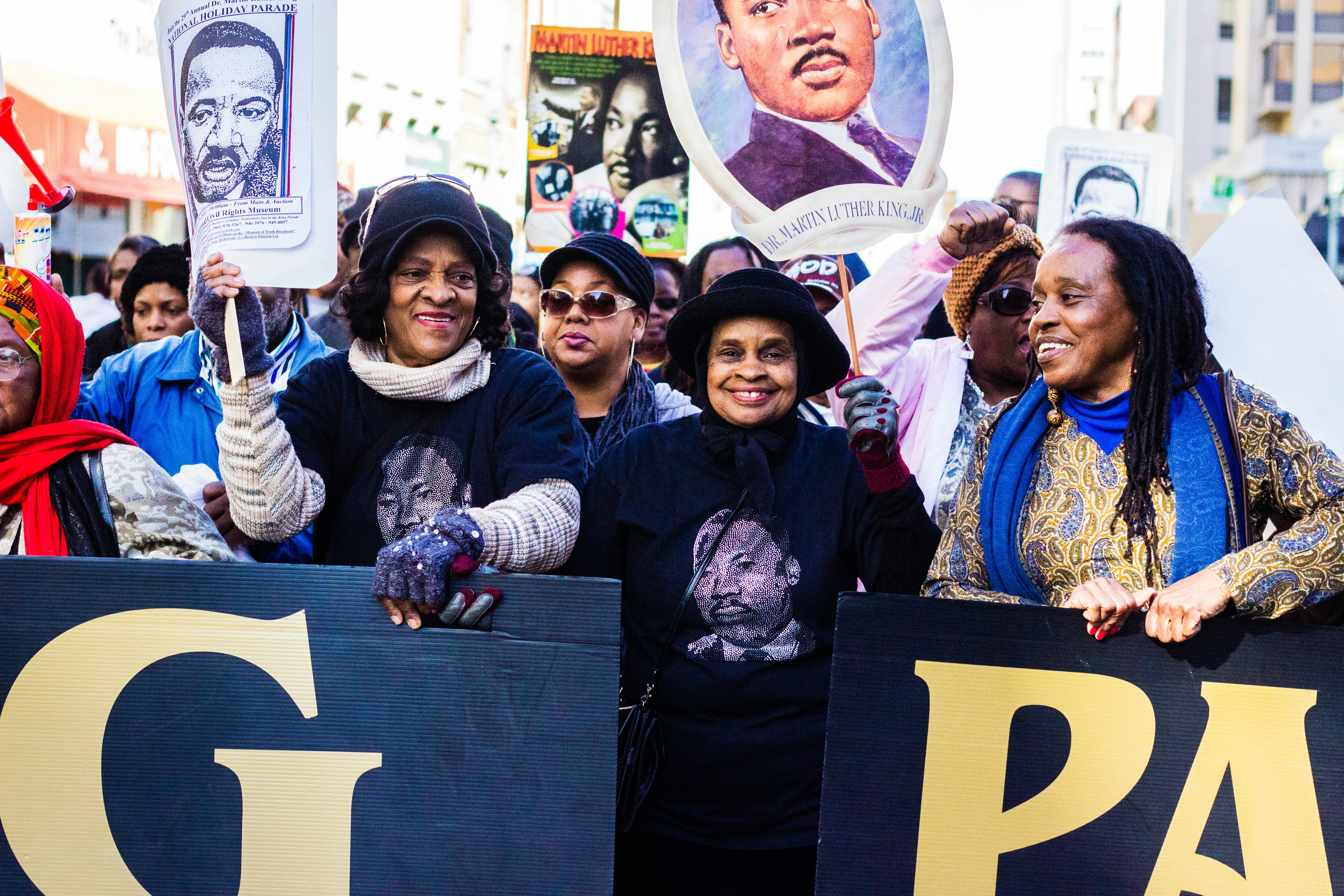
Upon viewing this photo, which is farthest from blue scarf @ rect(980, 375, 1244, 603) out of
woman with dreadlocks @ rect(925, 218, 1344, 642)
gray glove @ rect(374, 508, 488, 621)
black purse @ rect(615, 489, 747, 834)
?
gray glove @ rect(374, 508, 488, 621)

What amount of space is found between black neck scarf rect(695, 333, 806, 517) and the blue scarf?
17.2 inches

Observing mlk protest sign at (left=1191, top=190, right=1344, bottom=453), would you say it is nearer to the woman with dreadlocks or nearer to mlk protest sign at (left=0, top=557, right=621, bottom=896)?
the woman with dreadlocks

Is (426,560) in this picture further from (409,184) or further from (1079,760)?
(1079,760)

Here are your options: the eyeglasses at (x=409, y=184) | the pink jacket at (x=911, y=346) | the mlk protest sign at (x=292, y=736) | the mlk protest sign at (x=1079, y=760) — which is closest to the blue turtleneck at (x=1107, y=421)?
the mlk protest sign at (x=1079, y=760)

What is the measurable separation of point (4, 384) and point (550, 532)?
45.3 inches

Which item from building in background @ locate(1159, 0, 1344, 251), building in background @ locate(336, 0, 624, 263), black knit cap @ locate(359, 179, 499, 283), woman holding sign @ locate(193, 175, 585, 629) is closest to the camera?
woman holding sign @ locate(193, 175, 585, 629)

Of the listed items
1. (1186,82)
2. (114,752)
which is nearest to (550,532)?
(114,752)

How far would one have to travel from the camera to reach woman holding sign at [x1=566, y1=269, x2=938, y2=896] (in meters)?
2.42

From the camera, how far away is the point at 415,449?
252 cm

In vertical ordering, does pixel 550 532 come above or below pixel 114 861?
above

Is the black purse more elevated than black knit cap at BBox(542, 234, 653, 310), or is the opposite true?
black knit cap at BBox(542, 234, 653, 310)

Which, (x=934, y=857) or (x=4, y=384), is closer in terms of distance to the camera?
(x=934, y=857)

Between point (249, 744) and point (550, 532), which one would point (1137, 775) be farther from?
point (249, 744)

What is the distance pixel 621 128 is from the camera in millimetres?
5066
